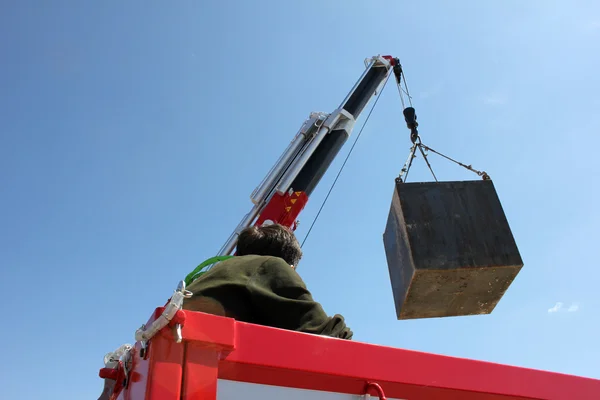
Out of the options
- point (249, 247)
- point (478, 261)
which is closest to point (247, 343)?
point (249, 247)

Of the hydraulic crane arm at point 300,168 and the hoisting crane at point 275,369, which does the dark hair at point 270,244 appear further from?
the hydraulic crane arm at point 300,168

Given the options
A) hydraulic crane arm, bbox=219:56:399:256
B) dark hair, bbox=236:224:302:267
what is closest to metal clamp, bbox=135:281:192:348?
dark hair, bbox=236:224:302:267

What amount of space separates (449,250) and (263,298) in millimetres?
2473

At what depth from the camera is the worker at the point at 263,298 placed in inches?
68.8

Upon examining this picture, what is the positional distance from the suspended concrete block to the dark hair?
5.08 feet

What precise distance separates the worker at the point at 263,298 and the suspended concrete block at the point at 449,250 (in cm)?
210

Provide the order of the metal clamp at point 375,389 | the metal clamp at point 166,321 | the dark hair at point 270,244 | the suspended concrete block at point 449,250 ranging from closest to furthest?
the metal clamp at point 166,321
the metal clamp at point 375,389
the dark hair at point 270,244
the suspended concrete block at point 449,250

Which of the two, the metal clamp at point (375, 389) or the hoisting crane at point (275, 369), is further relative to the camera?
the metal clamp at point (375, 389)

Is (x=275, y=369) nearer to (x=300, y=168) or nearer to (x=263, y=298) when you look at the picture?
(x=263, y=298)

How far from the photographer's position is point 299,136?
739 cm

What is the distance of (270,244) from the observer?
2465 mm

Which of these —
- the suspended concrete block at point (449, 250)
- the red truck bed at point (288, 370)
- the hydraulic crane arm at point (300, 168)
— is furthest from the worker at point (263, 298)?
the hydraulic crane arm at point (300, 168)

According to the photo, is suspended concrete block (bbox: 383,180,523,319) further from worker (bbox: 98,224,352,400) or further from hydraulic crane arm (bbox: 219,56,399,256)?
hydraulic crane arm (bbox: 219,56,399,256)

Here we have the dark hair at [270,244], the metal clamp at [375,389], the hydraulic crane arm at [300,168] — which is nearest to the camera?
the metal clamp at [375,389]
